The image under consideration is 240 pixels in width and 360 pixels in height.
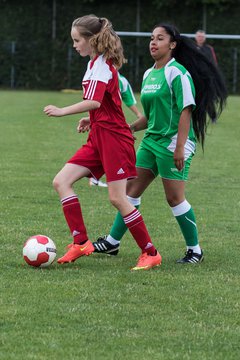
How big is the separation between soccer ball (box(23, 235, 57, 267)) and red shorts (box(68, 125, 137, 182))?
0.66 metres

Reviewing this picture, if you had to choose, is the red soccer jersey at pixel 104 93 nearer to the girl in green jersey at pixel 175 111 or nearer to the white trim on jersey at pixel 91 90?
the white trim on jersey at pixel 91 90

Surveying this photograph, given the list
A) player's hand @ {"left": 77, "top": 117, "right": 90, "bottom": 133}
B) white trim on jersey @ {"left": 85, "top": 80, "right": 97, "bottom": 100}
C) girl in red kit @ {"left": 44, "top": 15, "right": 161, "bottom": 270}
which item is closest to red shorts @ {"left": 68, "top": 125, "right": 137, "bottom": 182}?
girl in red kit @ {"left": 44, "top": 15, "right": 161, "bottom": 270}

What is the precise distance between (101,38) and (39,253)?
1627 mm

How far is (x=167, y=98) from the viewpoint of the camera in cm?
659

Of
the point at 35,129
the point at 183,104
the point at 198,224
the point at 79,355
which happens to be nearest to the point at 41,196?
the point at 198,224

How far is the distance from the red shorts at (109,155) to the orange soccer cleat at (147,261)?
616 mm

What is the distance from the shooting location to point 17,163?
13516mm

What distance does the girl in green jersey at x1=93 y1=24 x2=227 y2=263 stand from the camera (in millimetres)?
6508

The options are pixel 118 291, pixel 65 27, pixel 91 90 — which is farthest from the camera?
pixel 65 27

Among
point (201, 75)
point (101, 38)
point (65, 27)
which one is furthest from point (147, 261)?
point (65, 27)

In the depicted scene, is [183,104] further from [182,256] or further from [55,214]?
[55,214]

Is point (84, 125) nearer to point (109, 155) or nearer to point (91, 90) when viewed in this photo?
point (109, 155)

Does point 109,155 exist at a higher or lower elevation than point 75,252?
higher

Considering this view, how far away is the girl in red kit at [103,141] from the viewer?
6285mm
